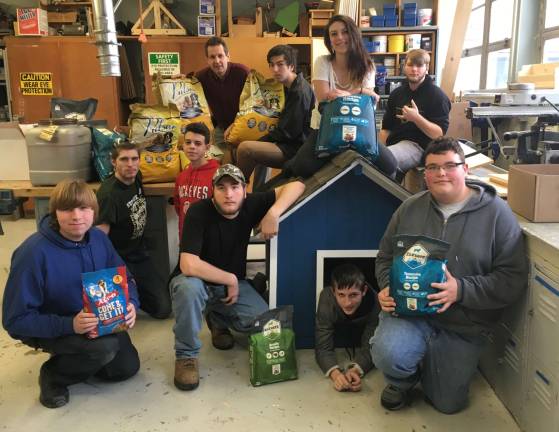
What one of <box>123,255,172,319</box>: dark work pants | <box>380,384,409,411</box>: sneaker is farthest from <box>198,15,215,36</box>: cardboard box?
<box>380,384,409,411</box>: sneaker

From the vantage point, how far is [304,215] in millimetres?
2461

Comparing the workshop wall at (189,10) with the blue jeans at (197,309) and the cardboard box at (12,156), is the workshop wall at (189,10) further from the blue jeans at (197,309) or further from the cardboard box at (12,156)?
the blue jeans at (197,309)

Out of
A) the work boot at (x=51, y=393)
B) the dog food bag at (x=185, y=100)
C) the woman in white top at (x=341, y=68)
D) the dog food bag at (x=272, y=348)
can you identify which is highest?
the woman in white top at (x=341, y=68)

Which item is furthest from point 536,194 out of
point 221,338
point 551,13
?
point 551,13

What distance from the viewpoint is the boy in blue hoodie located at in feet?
6.44

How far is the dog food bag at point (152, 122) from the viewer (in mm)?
3234

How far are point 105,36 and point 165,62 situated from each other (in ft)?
7.62

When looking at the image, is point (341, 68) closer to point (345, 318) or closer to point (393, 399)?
point (345, 318)

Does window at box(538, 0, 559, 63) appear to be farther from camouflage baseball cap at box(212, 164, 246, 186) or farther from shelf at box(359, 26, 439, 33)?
camouflage baseball cap at box(212, 164, 246, 186)

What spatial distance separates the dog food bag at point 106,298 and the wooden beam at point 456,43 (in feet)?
13.4

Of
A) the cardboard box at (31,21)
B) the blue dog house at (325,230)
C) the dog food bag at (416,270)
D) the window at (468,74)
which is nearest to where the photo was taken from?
the dog food bag at (416,270)

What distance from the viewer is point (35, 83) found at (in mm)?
5855

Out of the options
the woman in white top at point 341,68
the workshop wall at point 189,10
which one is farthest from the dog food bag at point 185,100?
the workshop wall at point 189,10

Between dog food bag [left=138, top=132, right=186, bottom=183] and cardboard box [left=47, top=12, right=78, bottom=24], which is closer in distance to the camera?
dog food bag [left=138, top=132, right=186, bottom=183]
